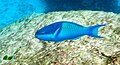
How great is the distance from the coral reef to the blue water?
481 inches

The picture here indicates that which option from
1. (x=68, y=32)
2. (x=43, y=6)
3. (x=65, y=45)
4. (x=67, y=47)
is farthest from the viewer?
(x=43, y=6)

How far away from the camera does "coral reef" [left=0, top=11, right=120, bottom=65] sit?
4.94 meters

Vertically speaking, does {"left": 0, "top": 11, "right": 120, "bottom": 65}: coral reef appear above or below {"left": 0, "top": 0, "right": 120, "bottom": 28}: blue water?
below

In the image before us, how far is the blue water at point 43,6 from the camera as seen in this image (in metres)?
19.6

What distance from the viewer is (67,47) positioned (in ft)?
17.9

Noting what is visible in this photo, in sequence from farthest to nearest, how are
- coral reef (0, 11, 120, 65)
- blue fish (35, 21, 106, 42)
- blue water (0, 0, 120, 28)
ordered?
blue water (0, 0, 120, 28)
coral reef (0, 11, 120, 65)
blue fish (35, 21, 106, 42)

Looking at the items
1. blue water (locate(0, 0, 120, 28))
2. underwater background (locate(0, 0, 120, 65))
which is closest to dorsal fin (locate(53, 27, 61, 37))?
underwater background (locate(0, 0, 120, 65))

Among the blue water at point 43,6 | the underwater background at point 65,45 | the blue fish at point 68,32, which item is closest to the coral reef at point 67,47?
the underwater background at point 65,45

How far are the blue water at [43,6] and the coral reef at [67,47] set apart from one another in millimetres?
12225

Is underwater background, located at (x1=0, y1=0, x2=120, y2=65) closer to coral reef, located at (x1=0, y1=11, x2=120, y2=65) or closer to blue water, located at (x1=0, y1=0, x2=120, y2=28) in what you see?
coral reef, located at (x1=0, y1=11, x2=120, y2=65)

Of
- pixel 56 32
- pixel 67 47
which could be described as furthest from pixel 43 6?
pixel 56 32

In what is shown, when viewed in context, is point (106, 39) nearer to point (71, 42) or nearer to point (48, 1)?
point (71, 42)

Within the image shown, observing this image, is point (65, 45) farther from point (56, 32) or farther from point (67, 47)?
point (56, 32)

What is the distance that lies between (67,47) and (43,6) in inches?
868
